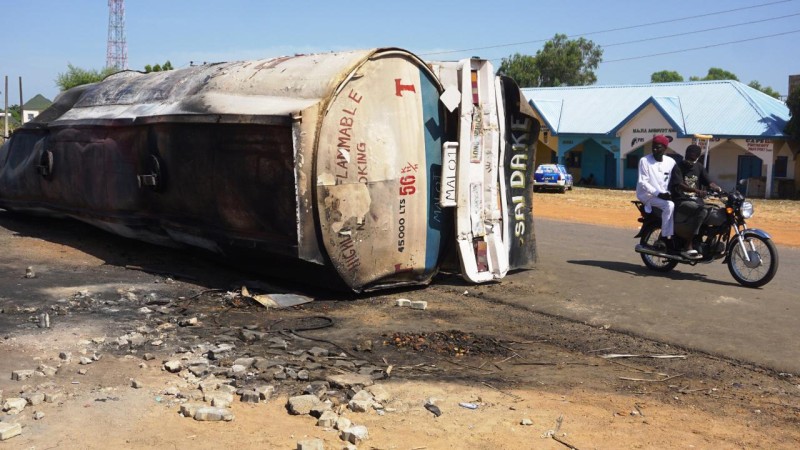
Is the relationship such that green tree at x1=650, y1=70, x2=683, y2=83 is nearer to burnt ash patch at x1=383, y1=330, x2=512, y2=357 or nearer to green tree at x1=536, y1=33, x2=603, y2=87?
green tree at x1=536, y1=33, x2=603, y2=87

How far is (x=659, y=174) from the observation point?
965 cm

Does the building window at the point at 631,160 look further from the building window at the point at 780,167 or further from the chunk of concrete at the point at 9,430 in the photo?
the chunk of concrete at the point at 9,430

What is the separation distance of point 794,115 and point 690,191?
87.3ft

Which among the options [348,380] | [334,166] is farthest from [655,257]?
[348,380]

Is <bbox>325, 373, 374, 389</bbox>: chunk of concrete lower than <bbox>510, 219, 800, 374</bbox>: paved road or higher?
lower

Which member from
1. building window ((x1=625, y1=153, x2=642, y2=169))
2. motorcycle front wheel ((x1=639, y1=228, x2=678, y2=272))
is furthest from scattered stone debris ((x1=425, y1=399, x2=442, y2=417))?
building window ((x1=625, y1=153, x2=642, y2=169))

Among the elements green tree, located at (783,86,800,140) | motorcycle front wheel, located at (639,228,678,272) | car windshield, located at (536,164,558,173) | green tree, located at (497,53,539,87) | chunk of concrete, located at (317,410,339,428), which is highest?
green tree, located at (497,53,539,87)

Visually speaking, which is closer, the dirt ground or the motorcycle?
the dirt ground

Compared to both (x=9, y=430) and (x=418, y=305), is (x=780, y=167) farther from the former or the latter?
(x=9, y=430)

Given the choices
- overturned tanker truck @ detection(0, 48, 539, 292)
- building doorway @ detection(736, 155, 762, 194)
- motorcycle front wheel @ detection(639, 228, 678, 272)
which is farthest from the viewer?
building doorway @ detection(736, 155, 762, 194)

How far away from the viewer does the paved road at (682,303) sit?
6695 millimetres

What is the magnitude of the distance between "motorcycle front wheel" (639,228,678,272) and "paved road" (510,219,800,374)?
112 millimetres

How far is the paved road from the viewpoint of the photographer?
22.0 ft

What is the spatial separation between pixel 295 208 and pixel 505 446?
378 cm
